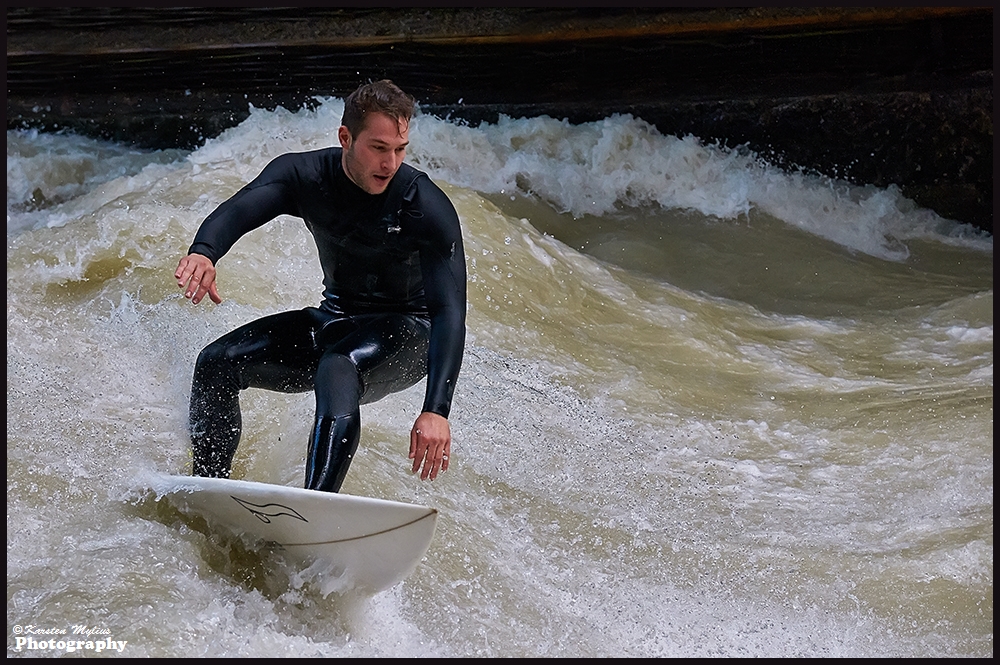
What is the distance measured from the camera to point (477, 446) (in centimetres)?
414

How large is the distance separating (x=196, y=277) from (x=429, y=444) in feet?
2.40

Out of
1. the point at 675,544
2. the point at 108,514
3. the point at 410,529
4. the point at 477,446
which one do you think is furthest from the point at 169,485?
the point at 675,544

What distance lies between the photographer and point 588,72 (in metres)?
8.03

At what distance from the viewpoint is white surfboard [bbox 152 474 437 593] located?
9.04 ft

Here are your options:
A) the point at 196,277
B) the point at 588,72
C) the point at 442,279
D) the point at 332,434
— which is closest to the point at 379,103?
the point at 442,279

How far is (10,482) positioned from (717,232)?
16.6 feet

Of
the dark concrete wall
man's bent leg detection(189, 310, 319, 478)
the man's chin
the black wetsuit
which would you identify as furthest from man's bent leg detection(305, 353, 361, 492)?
the dark concrete wall

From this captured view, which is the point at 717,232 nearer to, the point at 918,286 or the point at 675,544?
the point at 918,286

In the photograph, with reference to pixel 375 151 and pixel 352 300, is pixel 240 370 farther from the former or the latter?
pixel 375 151

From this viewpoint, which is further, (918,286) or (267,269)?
(918,286)

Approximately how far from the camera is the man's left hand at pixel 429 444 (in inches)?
108

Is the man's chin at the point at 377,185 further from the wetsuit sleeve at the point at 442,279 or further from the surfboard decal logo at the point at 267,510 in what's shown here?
the surfboard decal logo at the point at 267,510

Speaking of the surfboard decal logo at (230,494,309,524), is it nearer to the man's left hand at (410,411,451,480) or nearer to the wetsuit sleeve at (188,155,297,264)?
the man's left hand at (410,411,451,480)

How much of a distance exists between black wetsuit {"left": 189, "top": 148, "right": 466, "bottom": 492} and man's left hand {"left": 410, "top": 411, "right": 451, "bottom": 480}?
6 cm
